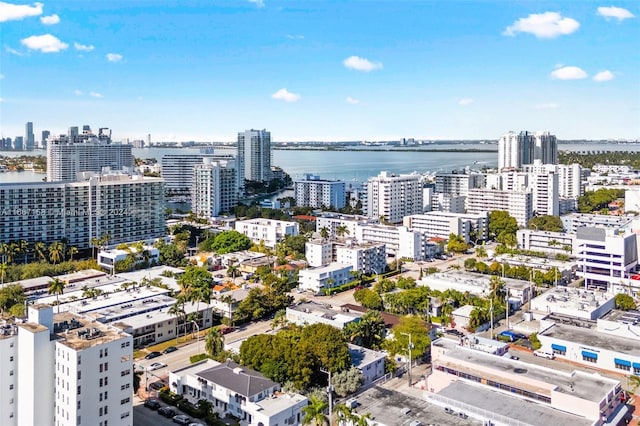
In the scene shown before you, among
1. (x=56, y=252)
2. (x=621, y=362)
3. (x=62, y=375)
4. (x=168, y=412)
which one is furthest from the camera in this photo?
(x=56, y=252)

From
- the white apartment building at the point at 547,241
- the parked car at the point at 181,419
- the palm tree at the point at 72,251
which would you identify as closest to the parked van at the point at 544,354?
the parked car at the point at 181,419

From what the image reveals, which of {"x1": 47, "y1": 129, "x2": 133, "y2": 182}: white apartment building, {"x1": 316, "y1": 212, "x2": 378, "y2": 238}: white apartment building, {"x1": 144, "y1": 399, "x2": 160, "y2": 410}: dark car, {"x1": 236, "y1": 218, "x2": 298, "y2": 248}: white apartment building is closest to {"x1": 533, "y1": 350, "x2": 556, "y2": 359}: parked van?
{"x1": 144, "y1": 399, "x2": 160, "y2": 410}: dark car

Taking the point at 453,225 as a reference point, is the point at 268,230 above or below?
below

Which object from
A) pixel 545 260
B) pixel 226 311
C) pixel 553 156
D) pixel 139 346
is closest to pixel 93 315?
pixel 139 346

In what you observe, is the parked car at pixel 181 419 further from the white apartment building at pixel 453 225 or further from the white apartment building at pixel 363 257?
the white apartment building at pixel 453 225

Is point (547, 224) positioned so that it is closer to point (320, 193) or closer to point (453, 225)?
point (453, 225)

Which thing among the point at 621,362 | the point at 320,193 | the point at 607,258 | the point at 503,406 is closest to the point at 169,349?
the point at 503,406
